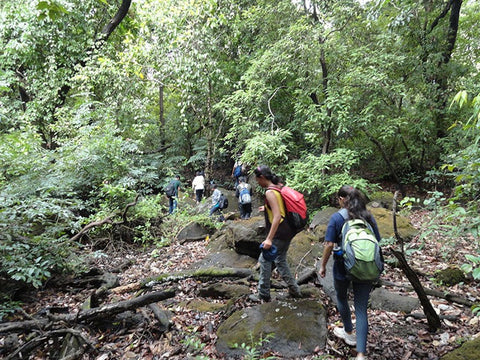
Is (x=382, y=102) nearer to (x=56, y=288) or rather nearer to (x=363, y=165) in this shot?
(x=363, y=165)

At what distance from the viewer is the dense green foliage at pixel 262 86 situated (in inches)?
349

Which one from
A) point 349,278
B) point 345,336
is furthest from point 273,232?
point 345,336

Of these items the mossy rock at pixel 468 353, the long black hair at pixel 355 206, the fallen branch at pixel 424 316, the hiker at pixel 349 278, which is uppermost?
the long black hair at pixel 355 206

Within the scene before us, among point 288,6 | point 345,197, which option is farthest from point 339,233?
point 288,6

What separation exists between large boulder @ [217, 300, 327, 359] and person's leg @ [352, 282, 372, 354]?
45cm

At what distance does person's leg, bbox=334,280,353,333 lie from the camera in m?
3.05

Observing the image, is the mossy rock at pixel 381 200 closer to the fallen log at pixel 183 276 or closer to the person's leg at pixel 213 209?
the person's leg at pixel 213 209

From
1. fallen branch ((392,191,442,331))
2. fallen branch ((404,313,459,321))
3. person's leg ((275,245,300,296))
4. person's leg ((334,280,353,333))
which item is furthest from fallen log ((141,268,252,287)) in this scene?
fallen branch ((392,191,442,331))

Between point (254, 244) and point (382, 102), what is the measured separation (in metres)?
7.12

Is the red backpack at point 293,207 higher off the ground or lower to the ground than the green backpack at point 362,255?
higher

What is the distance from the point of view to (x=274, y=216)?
3586 mm

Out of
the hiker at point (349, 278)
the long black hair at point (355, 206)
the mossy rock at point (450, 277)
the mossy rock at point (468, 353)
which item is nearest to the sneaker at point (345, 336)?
the hiker at point (349, 278)

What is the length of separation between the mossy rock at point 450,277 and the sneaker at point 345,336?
2535 millimetres

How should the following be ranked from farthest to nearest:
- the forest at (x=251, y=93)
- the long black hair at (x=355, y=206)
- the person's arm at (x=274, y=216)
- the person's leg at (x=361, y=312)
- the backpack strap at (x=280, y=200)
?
the forest at (x=251, y=93)
the backpack strap at (x=280, y=200)
the person's arm at (x=274, y=216)
the long black hair at (x=355, y=206)
the person's leg at (x=361, y=312)
